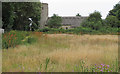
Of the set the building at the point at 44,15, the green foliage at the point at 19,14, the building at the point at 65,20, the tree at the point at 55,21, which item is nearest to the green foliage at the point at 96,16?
the tree at the point at 55,21

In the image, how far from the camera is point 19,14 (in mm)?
32031

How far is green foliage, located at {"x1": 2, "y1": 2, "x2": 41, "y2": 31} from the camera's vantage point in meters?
17.4

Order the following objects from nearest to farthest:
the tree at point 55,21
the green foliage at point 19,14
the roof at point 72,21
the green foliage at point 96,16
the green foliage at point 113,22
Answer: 1. the green foliage at point 19,14
2. the green foliage at point 113,22
3. the green foliage at point 96,16
4. the tree at point 55,21
5. the roof at point 72,21

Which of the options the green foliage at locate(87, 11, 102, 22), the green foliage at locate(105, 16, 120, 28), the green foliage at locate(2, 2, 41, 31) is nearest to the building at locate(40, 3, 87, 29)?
the green foliage at locate(2, 2, 41, 31)

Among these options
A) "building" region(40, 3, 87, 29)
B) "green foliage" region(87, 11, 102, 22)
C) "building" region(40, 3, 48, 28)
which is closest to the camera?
"green foliage" region(87, 11, 102, 22)

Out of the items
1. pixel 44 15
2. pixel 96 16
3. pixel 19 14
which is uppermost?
pixel 44 15

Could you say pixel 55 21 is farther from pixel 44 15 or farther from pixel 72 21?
pixel 72 21

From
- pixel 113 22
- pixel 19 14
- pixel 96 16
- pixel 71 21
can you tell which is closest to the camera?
pixel 19 14

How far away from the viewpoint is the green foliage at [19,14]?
17375mm

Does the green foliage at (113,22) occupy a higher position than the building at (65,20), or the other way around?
the building at (65,20)

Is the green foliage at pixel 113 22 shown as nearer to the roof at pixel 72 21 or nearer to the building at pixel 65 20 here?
the building at pixel 65 20

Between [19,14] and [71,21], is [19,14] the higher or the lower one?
the lower one

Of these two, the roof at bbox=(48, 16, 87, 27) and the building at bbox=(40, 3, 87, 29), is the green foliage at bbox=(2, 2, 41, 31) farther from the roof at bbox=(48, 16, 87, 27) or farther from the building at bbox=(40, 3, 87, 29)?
the roof at bbox=(48, 16, 87, 27)

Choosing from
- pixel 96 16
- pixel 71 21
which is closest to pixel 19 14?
pixel 96 16
